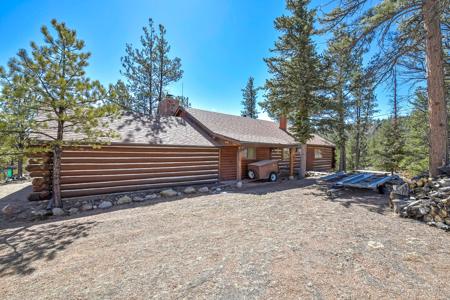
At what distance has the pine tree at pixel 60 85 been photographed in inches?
235

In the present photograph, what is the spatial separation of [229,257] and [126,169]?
23.4 ft

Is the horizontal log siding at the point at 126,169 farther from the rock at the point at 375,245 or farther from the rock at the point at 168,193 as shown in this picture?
the rock at the point at 375,245

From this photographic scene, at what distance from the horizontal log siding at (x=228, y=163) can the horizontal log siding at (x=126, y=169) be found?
0.82m

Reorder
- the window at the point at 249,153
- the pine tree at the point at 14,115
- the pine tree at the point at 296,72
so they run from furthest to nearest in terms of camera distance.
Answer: the window at the point at 249,153 < the pine tree at the point at 296,72 < the pine tree at the point at 14,115

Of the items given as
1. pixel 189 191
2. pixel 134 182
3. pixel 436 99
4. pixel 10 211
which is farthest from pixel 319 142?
pixel 10 211

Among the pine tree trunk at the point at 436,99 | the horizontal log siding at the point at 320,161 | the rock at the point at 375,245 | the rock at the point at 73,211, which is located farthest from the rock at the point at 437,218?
the horizontal log siding at the point at 320,161

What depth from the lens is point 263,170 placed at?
503 inches

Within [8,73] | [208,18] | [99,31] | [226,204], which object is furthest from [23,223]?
[208,18]

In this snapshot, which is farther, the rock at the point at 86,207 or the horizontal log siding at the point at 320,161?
the horizontal log siding at the point at 320,161

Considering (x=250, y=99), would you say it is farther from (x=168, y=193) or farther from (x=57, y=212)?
(x=57, y=212)

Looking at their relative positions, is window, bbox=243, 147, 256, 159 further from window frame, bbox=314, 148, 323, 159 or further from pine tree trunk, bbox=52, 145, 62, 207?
pine tree trunk, bbox=52, 145, 62, 207

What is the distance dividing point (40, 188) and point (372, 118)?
1155 inches

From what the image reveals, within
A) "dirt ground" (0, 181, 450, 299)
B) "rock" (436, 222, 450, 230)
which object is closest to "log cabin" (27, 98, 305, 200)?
"dirt ground" (0, 181, 450, 299)

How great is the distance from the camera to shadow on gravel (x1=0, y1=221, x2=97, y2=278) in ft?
11.6
